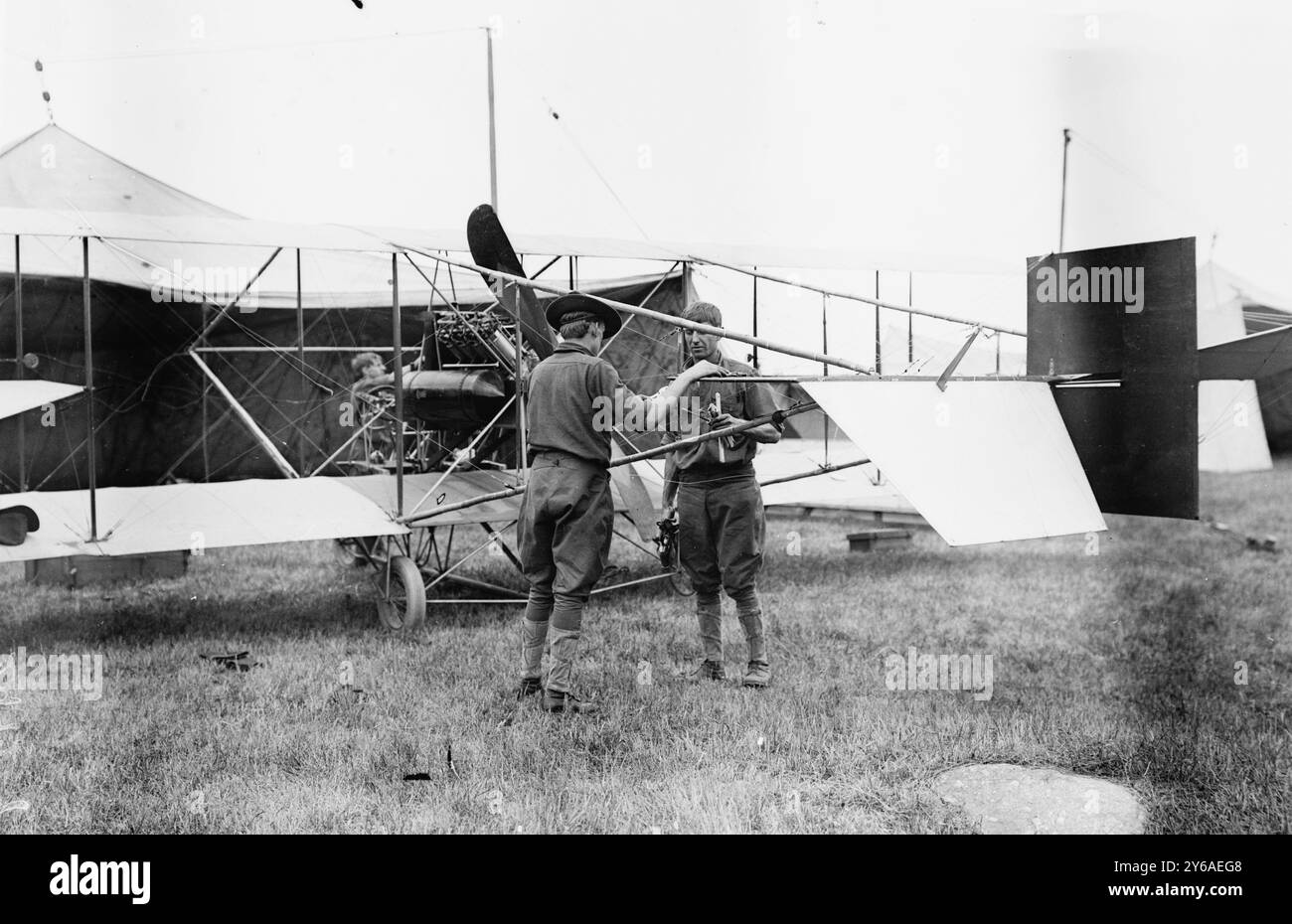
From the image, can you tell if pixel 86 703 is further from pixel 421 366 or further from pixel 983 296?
pixel 983 296

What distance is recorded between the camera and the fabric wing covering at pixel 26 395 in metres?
6.35

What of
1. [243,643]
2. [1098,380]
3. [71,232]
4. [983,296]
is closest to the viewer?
[1098,380]

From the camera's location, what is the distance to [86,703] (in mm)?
4781

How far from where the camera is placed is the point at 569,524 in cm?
467

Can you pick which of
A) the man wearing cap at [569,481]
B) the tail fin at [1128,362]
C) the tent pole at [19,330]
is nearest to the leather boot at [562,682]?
the man wearing cap at [569,481]

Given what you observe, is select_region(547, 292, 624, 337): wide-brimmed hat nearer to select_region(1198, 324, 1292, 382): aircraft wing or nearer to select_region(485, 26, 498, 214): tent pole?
select_region(485, 26, 498, 214): tent pole

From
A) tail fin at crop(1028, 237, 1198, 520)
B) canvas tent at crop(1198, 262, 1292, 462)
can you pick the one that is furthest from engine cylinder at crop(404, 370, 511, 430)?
canvas tent at crop(1198, 262, 1292, 462)

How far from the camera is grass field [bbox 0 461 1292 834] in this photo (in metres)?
3.61

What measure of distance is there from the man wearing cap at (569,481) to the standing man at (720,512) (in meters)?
0.69

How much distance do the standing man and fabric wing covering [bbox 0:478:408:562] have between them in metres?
2.27

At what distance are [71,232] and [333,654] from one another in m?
2.93

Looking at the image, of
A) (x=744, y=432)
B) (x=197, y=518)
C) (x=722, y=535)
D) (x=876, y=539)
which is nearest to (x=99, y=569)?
(x=197, y=518)

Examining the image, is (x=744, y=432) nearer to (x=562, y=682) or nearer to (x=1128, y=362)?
(x=562, y=682)
